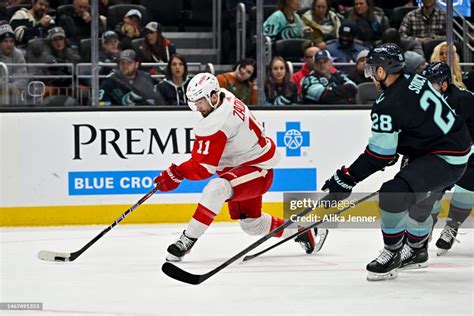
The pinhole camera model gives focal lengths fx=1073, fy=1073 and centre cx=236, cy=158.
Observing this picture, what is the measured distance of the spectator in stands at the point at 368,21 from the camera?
810 cm

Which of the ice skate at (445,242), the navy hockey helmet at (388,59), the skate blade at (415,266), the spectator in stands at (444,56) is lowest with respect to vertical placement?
the ice skate at (445,242)

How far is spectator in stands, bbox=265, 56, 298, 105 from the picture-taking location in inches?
298

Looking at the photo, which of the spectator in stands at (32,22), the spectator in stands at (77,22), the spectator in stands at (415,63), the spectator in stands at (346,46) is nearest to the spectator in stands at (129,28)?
the spectator in stands at (77,22)

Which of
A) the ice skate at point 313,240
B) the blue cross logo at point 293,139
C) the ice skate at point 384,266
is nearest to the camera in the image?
the ice skate at point 384,266

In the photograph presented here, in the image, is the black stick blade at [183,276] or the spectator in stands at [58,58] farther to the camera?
the spectator in stands at [58,58]

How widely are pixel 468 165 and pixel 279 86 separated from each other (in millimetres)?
2000

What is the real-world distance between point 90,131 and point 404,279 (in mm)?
2995

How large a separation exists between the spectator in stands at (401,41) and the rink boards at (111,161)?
90cm

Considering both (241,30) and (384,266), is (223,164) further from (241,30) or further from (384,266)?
(241,30)

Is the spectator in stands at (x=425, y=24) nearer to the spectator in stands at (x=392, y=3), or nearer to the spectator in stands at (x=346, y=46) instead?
the spectator in stands at (x=392, y=3)

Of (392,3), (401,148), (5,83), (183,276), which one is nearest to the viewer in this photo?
(183,276)

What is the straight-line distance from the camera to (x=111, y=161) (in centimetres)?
729

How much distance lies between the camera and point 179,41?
25.7ft

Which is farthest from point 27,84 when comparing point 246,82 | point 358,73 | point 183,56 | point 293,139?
Result: point 358,73
